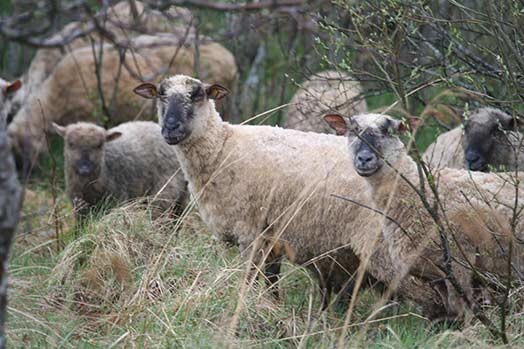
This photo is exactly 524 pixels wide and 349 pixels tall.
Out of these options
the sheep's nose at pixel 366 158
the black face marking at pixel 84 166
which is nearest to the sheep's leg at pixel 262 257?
the sheep's nose at pixel 366 158

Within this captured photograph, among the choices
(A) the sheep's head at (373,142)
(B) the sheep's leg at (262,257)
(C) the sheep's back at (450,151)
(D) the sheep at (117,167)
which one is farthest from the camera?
(D) the sheep at (117,167)

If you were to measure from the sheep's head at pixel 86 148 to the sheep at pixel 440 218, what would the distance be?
2.90 meters

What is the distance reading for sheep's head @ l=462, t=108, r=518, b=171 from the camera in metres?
6.58

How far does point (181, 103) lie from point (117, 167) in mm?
1876

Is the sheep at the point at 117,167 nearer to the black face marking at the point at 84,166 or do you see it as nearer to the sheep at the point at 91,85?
the black face marking at the point at 84,166

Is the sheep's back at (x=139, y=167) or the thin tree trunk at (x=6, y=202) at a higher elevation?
the thin tree trunk at (x=6, y=202)

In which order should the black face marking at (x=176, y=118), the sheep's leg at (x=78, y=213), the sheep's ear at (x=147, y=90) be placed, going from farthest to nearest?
the sheep's leg at (x=78, y=213) → the sheep's ear at (x=147, y=90) → the black face marking at (x=176, y=118)

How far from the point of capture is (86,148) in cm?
761

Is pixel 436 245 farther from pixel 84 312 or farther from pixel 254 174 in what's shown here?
pixel 84 312

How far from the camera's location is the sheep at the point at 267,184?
552 centimetres

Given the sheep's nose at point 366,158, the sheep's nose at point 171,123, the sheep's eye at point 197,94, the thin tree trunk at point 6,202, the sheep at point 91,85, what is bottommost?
the sheep at point 91,85

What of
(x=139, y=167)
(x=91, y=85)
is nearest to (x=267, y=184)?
(x=139, y=167)

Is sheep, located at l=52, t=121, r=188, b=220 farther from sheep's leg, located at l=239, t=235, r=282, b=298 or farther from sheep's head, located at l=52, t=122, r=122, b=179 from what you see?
sheep's leg, located at l=239, t=235, r=282, b=298

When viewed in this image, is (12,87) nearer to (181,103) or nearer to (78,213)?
(78,213)
